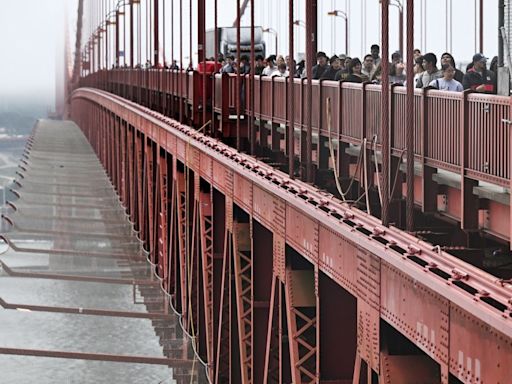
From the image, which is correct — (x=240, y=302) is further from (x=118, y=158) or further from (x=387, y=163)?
(x=118, y=158)

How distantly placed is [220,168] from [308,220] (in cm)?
740


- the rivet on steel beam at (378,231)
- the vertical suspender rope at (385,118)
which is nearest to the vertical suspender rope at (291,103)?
the vertical suspender rope at (385,118)

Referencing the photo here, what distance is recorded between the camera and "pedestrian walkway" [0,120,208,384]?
32.2 metres

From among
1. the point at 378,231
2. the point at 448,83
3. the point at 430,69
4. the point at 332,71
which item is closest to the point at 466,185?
the point at 378,231

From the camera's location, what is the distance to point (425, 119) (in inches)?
469

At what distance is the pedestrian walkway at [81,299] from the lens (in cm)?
3219

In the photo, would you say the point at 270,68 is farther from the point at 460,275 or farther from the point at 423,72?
the point at 460,275

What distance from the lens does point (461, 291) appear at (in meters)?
8.48

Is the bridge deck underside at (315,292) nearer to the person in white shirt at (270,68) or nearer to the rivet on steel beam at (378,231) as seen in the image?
the rivet on steel beam at (378,231)

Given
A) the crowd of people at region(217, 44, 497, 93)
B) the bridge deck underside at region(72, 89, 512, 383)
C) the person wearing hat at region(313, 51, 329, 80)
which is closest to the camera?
the bridge deck underside at region(72, 89, 512, 383)

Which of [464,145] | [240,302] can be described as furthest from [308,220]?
[240,302]

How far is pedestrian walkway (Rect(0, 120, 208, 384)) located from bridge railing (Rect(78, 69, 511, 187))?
8583 millimetres

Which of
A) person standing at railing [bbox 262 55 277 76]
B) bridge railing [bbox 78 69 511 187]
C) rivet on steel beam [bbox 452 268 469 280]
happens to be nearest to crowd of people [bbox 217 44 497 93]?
bridge railing [bbox 78 69 511 187]

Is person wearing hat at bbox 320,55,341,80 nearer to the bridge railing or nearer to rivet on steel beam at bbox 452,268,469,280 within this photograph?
the bridge railing
